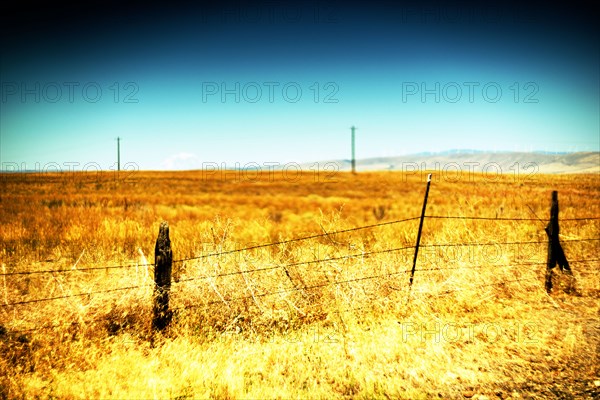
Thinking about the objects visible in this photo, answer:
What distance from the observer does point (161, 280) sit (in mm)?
3941

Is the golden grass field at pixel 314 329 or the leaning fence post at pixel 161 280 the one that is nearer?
the golden grass field at pixel 314 329

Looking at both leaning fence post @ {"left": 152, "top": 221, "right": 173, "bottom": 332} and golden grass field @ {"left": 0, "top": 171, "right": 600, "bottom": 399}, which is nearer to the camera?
golden grass field @ {"left": 0, "top": 171, "right": 600, "bottom": 399}

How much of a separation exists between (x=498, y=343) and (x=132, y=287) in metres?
4.92

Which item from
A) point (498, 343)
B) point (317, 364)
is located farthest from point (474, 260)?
point (317, 364)

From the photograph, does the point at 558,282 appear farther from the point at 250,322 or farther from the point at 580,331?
the point at 250,322

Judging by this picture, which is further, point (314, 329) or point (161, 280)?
point (314, 329)

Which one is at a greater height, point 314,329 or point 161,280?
point 161,280

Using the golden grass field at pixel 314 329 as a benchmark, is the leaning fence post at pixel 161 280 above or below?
above

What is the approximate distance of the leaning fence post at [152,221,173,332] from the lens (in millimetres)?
3926

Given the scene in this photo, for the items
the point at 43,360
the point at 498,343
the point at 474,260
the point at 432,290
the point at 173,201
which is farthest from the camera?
the point at 173,201

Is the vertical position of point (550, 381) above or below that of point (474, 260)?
below

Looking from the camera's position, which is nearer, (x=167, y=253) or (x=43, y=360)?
(x=43, y=360)

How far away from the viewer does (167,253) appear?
3961 mm

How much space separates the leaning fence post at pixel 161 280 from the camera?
155 inches
